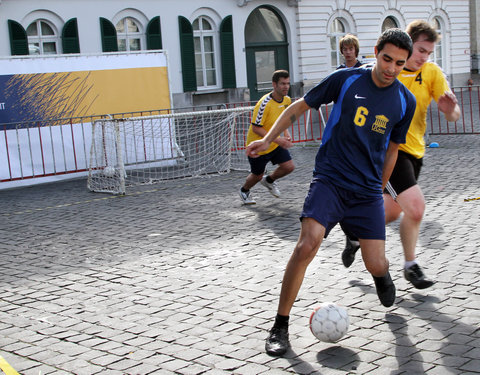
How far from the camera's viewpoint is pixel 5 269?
6.98 metres

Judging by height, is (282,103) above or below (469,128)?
above

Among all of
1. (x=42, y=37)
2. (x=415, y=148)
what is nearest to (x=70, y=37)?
(x=42, y=37)

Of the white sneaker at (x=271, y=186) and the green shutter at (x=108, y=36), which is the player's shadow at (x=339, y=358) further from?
the green shutter at (x=108, y=36)

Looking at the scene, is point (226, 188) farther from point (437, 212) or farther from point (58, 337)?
point (58, 337)

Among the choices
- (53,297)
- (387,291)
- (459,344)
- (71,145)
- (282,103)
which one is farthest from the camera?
(71,145)

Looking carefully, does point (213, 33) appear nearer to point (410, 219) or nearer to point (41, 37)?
point (41, 37)

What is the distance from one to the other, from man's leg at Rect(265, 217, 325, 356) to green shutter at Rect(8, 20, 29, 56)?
21.3m

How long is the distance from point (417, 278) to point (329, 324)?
3.93 feet

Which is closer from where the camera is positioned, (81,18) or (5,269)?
(5,269)

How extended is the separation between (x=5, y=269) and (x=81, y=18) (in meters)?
19.5

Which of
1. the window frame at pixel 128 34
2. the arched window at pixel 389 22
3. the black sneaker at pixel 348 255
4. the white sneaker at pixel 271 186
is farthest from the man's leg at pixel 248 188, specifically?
the arched window at pixel 389 22

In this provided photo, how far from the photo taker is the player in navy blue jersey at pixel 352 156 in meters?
4.33

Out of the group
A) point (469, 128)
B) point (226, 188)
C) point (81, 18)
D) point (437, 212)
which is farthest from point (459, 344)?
point (81, 18)

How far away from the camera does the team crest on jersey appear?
14.7ft
